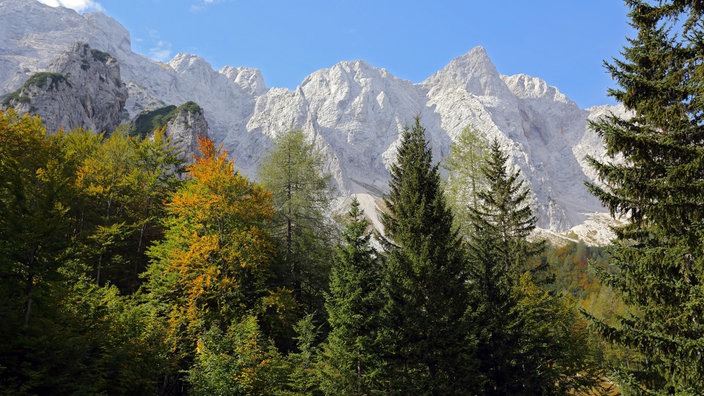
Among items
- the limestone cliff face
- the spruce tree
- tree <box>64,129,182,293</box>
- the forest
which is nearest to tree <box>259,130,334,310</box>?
the forest

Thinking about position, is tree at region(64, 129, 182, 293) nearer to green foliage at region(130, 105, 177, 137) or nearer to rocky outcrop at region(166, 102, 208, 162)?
rocky outcrop at region(166, 102, 208, 162)

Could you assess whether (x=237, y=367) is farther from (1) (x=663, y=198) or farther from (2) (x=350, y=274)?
(1) (x=663, y=198)

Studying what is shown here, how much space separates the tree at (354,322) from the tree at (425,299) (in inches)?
26.1

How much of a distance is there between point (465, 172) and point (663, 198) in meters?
20.2

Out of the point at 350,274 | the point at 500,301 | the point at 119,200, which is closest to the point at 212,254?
the point at 350,274

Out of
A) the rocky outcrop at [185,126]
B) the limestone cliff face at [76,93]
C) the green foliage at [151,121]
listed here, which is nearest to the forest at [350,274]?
the limestone cliff face at [76,93]

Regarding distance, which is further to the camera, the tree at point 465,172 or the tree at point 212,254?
the tree at point 465,172

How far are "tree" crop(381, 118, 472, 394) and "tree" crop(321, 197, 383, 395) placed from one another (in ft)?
2.17

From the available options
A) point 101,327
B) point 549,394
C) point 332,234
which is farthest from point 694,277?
point 332,234

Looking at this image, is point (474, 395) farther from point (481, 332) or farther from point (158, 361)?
point (158, 361)

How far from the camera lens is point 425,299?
18188mm

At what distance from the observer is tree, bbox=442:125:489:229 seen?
29.9m

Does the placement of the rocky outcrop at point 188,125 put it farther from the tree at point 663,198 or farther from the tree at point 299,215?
the tree at point 663,198

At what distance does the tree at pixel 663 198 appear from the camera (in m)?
9.77
